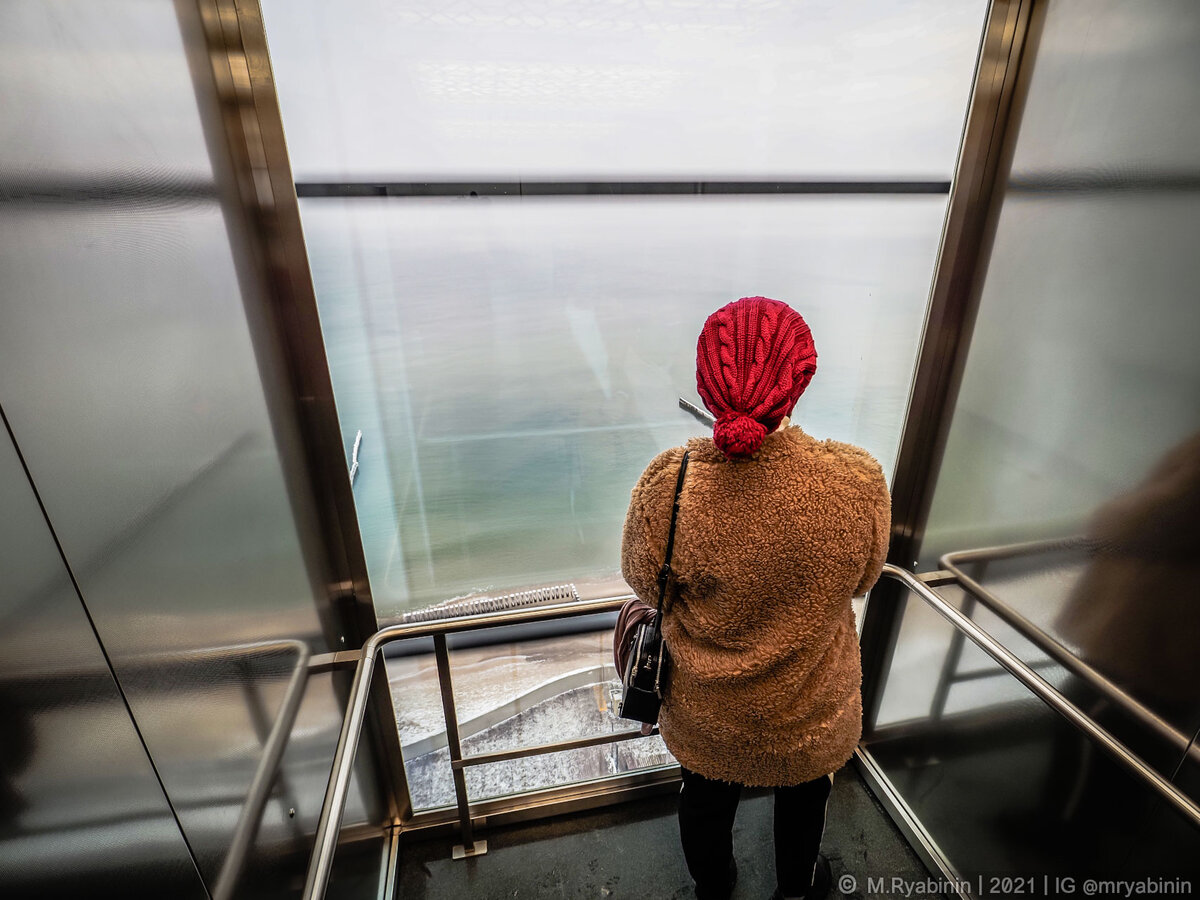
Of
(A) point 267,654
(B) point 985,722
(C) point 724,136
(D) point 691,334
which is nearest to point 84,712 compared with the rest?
(A) point 267,654

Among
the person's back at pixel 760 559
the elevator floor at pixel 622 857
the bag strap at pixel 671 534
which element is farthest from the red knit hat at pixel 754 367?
the elevator floor at pixel 622 857

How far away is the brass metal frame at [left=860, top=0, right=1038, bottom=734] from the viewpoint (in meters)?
1.23

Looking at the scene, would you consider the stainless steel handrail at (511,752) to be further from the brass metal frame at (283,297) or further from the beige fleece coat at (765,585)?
the beige fleece coat at (765,585)

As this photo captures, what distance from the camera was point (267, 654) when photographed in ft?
3.11

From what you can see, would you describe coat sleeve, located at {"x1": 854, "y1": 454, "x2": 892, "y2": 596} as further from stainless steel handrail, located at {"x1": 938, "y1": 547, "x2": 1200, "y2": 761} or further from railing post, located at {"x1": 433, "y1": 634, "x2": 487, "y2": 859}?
railing post, located at {"x1": 433, "y1": 634, "x2": 487, "y2": 859}

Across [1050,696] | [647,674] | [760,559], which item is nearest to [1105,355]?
[1050,696]

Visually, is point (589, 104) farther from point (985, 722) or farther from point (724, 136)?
point (985, 722)

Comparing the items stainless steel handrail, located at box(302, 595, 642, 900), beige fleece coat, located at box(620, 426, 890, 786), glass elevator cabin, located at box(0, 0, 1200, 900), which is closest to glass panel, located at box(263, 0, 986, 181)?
glass elevator cabin, located at box(0, 0, 1200, 900)

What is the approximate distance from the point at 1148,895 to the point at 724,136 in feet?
5.74

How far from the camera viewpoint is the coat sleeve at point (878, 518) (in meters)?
0.93

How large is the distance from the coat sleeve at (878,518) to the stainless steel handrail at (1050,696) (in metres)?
0.60

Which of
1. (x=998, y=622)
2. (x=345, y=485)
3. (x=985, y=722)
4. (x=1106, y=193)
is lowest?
(x=985, y=722)

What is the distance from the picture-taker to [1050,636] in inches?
49.4

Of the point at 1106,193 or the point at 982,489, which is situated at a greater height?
the point at 1106,193
